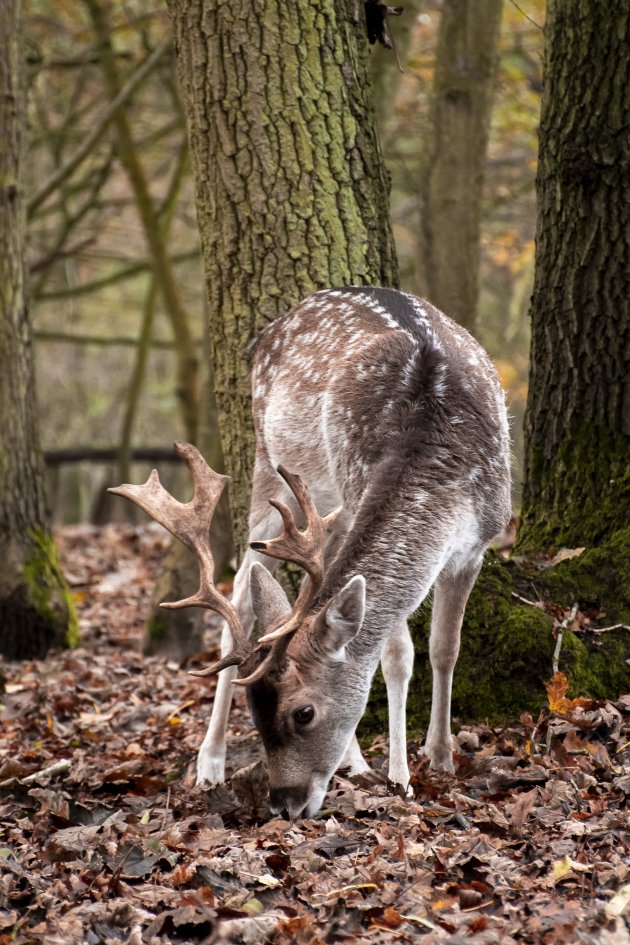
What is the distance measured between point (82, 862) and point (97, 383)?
1878 centimetres

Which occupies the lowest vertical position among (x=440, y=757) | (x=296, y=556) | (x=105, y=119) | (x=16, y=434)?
(x=440, y=757)

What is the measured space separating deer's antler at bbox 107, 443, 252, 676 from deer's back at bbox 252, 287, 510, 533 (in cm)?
64

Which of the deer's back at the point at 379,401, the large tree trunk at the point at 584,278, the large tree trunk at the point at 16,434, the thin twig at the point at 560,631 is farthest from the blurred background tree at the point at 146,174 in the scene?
the thin twig at the point at 560,631

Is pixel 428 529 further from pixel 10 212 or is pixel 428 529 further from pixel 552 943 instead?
pixel 10 212

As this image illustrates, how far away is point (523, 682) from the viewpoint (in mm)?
5707

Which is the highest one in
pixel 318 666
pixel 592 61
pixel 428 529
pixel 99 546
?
pixel 592 61

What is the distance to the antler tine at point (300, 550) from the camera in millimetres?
4590

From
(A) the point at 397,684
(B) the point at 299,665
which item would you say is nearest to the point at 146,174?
(A) the point at 397,684

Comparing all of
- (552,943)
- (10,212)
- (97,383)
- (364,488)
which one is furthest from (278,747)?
(97,383)

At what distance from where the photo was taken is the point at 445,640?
5453mm

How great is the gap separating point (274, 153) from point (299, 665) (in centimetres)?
283

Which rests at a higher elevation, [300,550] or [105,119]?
[105,119]

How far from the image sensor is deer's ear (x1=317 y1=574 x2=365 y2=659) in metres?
4.56

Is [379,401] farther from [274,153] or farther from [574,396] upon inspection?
[274,153]
